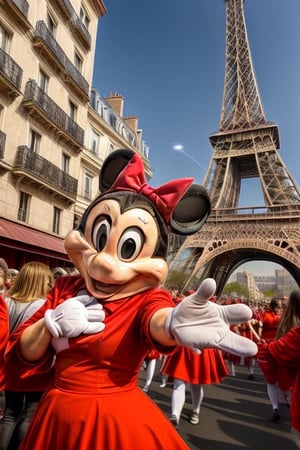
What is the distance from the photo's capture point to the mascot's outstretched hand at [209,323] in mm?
1088

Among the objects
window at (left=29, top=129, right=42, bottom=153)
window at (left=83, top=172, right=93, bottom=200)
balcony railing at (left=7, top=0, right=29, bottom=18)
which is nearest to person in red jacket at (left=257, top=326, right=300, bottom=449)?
window at (left=29, top=129, right=42, bottom=153)

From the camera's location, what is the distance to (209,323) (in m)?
1.13

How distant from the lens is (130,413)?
1362mm

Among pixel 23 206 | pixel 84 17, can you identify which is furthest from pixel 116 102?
pixel 23 206

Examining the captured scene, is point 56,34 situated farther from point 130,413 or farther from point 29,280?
point 130,413

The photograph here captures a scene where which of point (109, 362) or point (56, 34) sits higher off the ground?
point (56, 34)

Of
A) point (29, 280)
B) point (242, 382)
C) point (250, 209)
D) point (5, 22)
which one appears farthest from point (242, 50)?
point (29, 280)

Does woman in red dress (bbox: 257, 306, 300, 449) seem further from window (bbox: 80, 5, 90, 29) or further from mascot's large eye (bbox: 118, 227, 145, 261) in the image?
window (bbox: 80, 5, 90, 29)

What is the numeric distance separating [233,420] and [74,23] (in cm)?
1573

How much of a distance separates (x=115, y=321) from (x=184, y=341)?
1.45 ft

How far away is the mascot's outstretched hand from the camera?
1.09m

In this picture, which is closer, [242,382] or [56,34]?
[242,382]

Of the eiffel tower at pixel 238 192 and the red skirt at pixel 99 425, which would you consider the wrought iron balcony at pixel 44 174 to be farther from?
the eiffel tower at pixel 238 192

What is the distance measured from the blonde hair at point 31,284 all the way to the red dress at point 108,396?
3.98 feet
